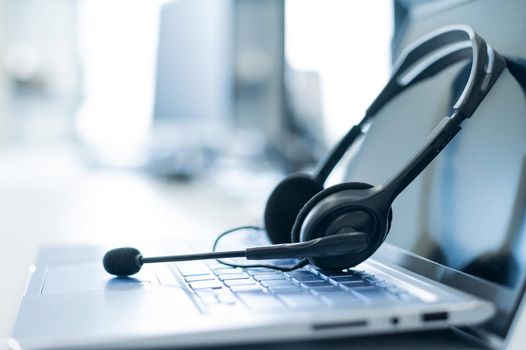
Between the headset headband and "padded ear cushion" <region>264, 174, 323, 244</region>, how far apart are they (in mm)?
43

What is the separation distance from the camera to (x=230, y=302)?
1.24 ft

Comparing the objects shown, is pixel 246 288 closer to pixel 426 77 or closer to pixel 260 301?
pixel 260 301

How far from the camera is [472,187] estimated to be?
471 mm

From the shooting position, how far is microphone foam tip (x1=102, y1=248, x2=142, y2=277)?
466 mm

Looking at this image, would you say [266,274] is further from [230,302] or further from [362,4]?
[362,4]

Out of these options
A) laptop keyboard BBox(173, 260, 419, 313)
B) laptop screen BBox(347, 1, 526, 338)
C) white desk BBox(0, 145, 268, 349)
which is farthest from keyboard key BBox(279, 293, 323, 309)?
white desk BBox(0, 145, 268, 349)

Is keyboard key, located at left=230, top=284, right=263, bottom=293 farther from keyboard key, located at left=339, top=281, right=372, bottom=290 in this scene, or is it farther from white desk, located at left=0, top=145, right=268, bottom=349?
white desk, located at left=0, top=145, right=268, bottom=349

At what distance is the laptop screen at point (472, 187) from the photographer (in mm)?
408

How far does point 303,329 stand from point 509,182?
191 millimetres

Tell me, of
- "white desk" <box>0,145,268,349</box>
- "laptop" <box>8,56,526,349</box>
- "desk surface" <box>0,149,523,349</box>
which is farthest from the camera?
"white desk" <box>0,145,268,349</box>

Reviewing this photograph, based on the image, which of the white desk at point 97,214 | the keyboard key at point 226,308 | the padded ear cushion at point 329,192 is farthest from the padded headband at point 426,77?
the white desk at point 97,214

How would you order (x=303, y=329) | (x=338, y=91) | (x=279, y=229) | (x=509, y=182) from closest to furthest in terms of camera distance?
(x=303, y=329) < (x=509, y=182) < (x=279, y=229) < (x=338, y=91)

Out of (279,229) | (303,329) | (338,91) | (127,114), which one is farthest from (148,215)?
(127,114)

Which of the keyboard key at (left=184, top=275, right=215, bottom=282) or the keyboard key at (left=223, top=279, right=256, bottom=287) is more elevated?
the keyboard key at (left=223, top=279, right=256, bottom=287)
